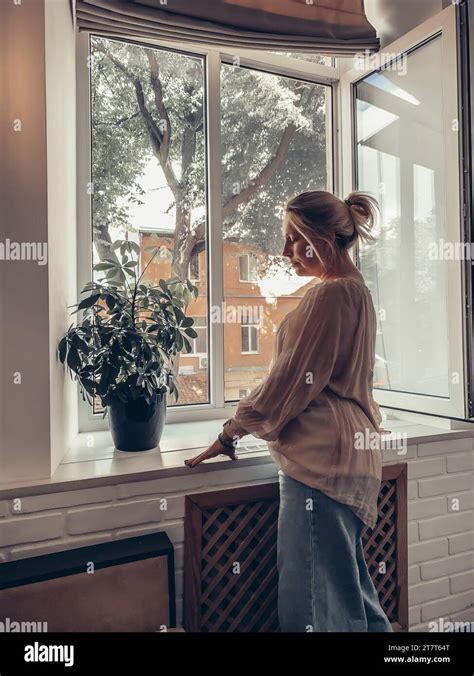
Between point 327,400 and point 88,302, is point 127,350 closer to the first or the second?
point 88,302

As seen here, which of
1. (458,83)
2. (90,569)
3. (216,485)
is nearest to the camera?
(90,569)

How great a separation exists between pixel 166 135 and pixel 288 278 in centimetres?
77

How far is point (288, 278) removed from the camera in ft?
6.24

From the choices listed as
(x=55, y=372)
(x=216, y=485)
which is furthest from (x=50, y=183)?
(x=216, y=485)

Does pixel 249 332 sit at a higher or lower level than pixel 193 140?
lower

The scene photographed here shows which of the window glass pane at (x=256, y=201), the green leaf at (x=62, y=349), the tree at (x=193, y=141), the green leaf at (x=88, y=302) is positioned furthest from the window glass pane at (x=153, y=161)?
the green leaf at (x=62, y=349)

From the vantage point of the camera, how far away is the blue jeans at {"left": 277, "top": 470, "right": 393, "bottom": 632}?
1.06 meters

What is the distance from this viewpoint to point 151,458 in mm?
1271

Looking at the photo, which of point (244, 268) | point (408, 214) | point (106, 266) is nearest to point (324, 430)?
point (106, 266)

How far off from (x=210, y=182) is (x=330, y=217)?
81 centimetres

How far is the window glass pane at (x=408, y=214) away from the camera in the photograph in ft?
5.34
